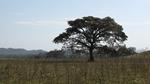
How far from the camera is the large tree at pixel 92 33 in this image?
165 feet

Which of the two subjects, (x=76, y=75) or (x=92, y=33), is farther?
(x=92, y=33)

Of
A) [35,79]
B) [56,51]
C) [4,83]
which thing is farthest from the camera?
[56,51]

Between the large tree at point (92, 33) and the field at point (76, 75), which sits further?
the large tree at point (92, 33)

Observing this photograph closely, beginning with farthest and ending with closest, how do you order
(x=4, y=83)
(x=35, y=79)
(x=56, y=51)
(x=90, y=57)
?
(x=56, y=51)
(x=90, y=57)
(x=35, y=79)
(x=4, y=83)

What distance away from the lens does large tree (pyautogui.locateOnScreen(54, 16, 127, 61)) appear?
5038 cm

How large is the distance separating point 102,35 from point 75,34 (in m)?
4.05

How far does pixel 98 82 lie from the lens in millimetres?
15086

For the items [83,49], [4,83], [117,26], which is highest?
[117,26]

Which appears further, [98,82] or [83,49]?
[83,49]

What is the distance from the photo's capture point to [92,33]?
5059cm

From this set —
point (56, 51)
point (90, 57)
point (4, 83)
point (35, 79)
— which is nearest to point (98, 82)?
point (35, 79)

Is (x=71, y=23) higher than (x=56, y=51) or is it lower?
higher

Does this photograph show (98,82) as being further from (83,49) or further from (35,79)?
(83,49)

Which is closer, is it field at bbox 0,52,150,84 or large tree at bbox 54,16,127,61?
field at bbox 0,52,150,84
